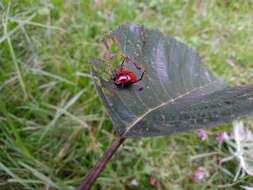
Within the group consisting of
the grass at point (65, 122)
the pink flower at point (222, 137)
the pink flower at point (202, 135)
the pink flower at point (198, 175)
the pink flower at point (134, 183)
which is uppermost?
the grass at point (65, 122)

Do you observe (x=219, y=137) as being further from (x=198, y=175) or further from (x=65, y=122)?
(x=65, y=122)

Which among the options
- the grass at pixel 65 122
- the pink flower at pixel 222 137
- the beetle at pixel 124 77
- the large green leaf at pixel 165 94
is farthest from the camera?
the pink flower at pixel 222 137

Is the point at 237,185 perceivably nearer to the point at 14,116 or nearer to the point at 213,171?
the point at 213,171

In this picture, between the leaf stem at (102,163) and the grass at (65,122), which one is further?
the grass at (65,122)

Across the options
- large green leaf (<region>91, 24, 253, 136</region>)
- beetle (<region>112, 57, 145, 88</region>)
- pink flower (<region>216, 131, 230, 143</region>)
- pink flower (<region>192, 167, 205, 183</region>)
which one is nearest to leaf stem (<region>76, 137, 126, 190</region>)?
large green leaf (<region>91, 24, 253, 136</region>)

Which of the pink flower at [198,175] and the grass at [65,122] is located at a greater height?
the grass at [65,122]

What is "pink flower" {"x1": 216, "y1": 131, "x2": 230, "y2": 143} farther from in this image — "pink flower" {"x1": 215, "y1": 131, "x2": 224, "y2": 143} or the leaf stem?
the leaf stem

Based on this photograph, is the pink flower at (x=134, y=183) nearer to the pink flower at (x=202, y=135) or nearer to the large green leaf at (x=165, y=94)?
the pink flower at (x=202, y=135)

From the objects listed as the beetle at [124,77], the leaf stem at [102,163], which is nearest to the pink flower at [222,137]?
the beetle at [124,77]
